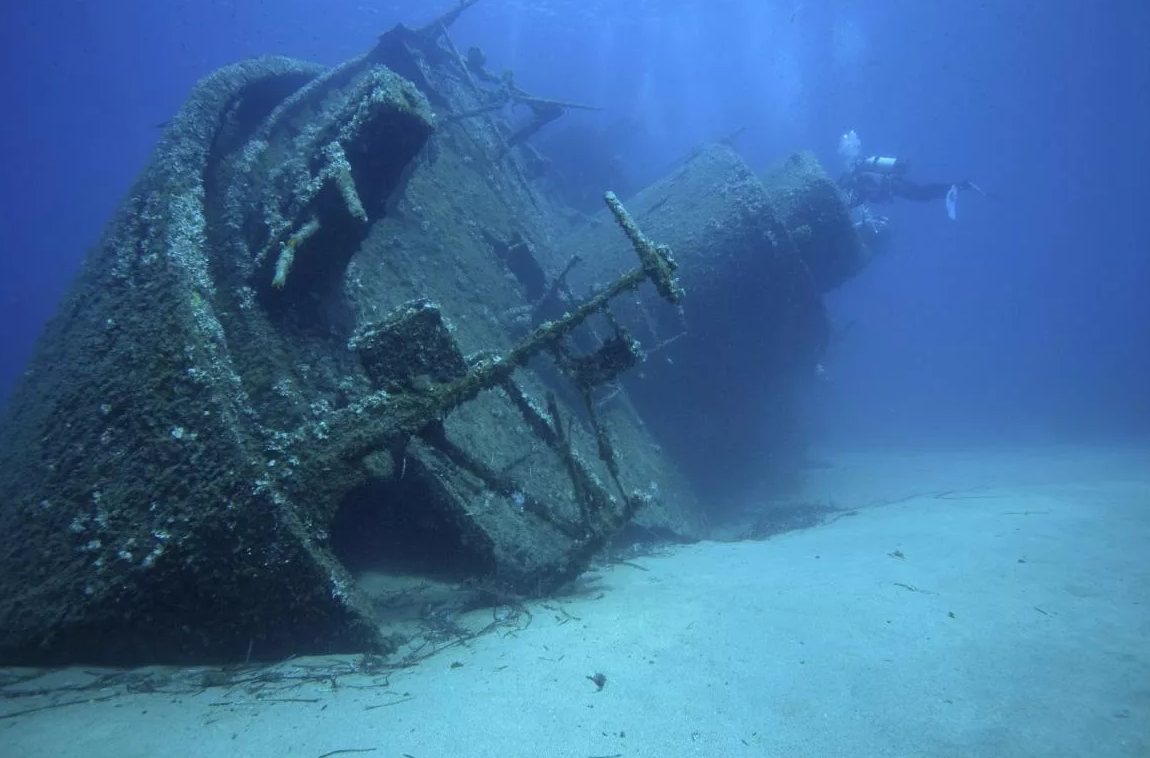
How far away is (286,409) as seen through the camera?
376 centimetres

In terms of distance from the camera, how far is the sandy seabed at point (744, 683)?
2.58 metres

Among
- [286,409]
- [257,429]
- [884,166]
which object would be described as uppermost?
[884,166]

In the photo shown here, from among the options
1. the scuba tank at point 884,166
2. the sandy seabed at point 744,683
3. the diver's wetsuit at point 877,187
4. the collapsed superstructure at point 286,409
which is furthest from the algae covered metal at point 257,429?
the scuba tank at point 884,166

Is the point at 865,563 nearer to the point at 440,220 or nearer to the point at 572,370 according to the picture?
the point at 572,370

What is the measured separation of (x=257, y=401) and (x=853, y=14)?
317ft

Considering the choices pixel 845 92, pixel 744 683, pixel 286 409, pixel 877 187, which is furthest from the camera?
pixel 845 92

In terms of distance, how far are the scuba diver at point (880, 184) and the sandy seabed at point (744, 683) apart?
15.1 m

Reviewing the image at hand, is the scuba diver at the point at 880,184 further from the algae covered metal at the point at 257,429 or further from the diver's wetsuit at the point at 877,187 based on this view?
the algae covered metal at the point at 257,429

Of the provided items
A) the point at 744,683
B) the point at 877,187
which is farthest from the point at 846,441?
the point at 744,683

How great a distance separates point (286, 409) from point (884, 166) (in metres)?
20.0

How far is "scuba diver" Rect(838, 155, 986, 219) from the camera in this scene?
17578 millimetres

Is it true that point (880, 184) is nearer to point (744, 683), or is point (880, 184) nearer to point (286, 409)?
point (744, 683)

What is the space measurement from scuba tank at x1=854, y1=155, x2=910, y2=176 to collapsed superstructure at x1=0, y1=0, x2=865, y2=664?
625 inches

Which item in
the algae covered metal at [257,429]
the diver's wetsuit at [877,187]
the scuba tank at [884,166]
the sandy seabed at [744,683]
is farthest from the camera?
the diver's wetsuit at [877,187]
